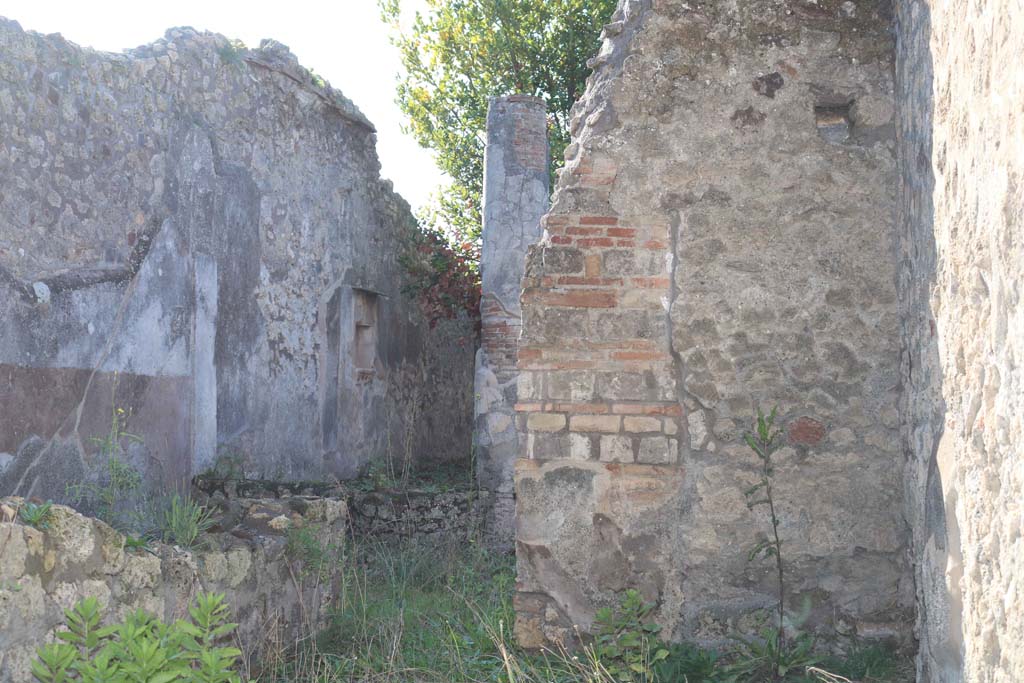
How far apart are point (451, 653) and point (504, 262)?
4761 millimetres

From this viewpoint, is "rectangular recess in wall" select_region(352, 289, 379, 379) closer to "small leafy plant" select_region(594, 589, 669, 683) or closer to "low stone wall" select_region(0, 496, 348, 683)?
"low stone wall" select_region(0, 496, 348, 683)

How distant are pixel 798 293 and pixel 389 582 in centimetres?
332

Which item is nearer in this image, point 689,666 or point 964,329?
point 964,329

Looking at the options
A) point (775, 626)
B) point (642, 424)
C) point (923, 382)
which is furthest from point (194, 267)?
point (923, 382)

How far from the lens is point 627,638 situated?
161 inches

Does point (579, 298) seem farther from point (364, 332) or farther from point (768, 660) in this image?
point (364, 332)

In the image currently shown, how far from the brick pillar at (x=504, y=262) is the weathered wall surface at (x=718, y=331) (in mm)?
4026

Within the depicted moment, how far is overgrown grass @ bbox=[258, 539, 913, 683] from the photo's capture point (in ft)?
13.1

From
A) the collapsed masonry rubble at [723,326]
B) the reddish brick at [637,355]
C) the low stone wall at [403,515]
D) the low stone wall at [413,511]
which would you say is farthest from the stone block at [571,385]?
the low stone wall at [403,515]

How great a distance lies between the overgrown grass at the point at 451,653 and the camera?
3990 millimetres

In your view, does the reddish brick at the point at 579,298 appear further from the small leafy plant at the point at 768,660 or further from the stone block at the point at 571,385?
the small leafy plant at the point at 768,660

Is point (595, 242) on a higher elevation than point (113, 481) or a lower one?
higher

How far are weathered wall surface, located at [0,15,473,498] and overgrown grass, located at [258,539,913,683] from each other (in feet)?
5.96

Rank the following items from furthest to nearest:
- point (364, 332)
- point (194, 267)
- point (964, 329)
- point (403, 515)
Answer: point (364, 332) → point (403, 515) → point (194, 267) → point (964, 329)
